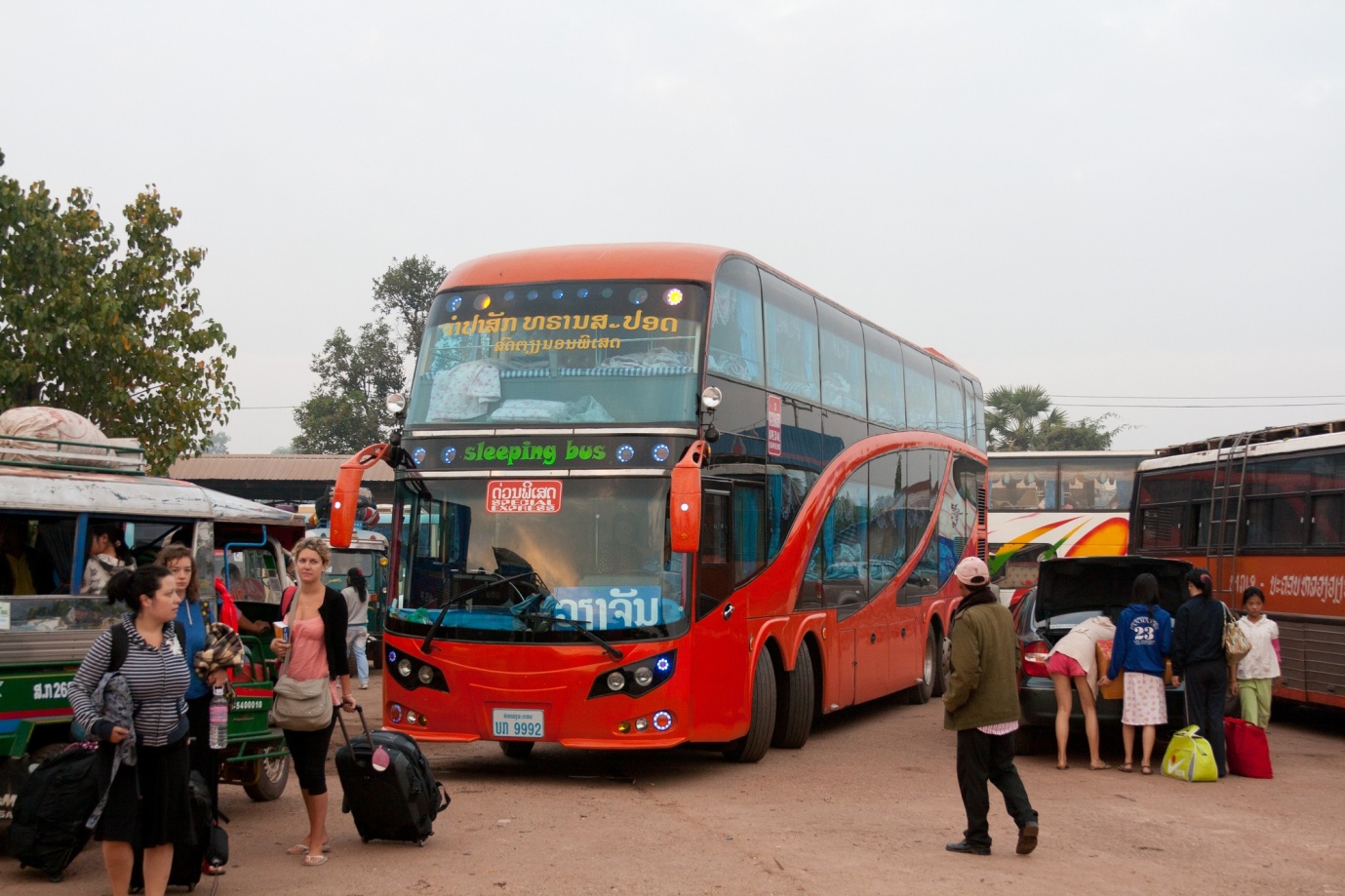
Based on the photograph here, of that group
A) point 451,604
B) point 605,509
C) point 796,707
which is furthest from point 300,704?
point 796,707

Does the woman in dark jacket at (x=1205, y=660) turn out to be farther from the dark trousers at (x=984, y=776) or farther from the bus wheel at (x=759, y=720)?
the dark trousers at (x=984, y=776)

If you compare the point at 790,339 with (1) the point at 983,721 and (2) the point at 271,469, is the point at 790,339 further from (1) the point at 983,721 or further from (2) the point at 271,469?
(2) the point at 271,469

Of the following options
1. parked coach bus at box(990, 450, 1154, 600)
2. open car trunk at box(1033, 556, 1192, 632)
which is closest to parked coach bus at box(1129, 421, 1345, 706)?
open car trunk at box(1033, 556, 1192, 632)

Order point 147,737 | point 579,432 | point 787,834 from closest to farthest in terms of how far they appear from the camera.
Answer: point 147,737
point 787,834
point 579,432

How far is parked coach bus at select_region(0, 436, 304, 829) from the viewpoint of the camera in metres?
7.75

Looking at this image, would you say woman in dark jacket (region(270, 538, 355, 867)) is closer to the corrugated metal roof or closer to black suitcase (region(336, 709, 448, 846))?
black suitcase (region(336, 709, 448, 846))

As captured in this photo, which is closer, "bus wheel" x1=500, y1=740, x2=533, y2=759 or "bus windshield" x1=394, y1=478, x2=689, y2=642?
"bus windshield" x1=394, y1=478, x2=689, y2=642

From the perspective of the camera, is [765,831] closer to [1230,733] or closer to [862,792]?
[862,792]

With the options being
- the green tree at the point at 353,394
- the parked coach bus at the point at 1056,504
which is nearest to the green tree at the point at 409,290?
the green tree at the point at 353,394

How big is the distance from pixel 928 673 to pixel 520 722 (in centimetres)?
892

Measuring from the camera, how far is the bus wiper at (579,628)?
33.9 feet

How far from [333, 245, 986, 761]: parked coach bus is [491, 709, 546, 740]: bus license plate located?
0.01 m

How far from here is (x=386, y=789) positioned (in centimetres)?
805

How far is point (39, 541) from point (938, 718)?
33.5 ft
